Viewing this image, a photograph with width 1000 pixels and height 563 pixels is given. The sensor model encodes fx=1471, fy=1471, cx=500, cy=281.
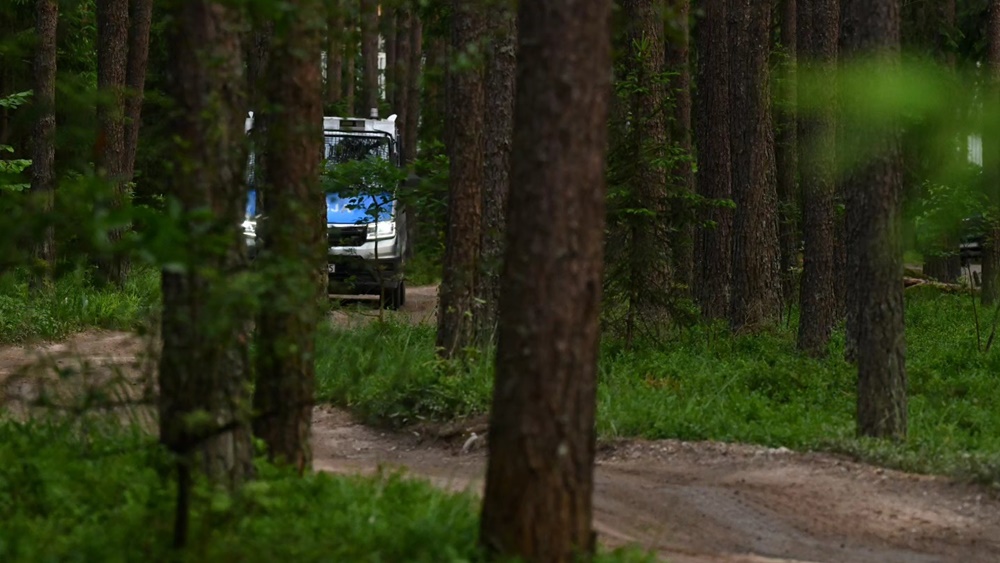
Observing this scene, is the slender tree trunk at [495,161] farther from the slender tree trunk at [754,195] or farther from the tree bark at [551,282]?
the tree bark at [551,282]

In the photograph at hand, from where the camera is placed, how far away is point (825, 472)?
1141 cm

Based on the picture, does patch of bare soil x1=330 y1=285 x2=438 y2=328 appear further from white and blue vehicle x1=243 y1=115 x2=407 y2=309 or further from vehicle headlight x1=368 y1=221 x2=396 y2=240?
vehicle headlight x1=368 y1=221 x2=396 y2=240

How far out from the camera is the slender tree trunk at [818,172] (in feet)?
60.8

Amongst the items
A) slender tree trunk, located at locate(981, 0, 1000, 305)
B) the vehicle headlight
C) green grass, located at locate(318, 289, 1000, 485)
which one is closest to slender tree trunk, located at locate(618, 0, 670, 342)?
green grass, located at locate(318, 289, 1000, 485)

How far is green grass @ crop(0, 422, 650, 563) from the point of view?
6996 millimetres

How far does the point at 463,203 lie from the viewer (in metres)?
14.8

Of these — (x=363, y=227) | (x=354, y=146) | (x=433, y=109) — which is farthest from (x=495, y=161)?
(x=433, y=109)

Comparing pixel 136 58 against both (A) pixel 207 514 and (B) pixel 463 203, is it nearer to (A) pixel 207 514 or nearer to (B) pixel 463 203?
(B) pixel 463 203

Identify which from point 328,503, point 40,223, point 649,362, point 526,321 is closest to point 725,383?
point 649,362

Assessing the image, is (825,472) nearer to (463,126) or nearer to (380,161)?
(463,126)

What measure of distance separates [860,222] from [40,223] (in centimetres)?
766

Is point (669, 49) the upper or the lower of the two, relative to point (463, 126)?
upper

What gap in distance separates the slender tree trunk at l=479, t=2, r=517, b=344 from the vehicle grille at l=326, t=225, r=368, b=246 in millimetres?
7716

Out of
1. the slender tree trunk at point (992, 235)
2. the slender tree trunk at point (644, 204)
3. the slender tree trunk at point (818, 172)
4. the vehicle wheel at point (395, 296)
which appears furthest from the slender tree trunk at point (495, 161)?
the vehicle wheel at point (395, 296)
